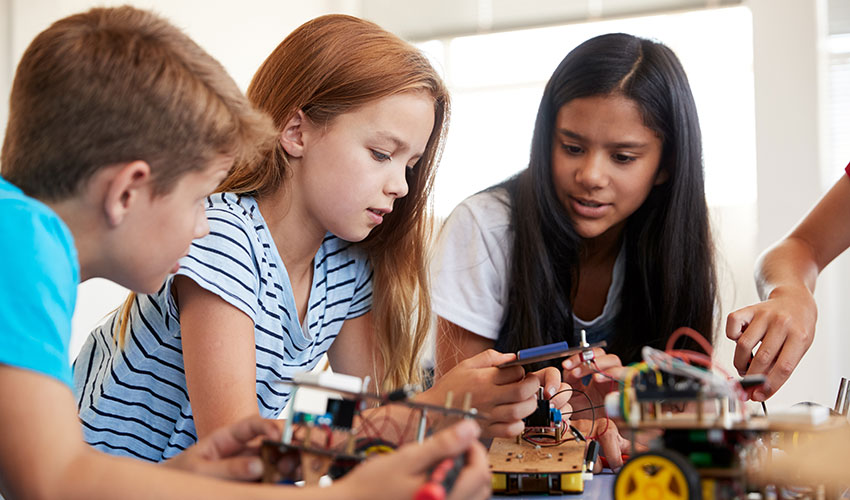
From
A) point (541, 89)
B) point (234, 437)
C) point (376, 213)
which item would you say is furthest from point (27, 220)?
point (541, 89)

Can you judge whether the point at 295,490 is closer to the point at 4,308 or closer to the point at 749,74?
the point at 4,308

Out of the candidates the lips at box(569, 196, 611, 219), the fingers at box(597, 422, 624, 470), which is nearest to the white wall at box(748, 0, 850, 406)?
the lips at box(569, 196, 611, 219)

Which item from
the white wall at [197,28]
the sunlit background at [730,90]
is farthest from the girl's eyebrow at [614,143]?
the white wall at [197,28]

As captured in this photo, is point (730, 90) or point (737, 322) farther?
point (730, 90)

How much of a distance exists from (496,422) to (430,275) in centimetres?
58

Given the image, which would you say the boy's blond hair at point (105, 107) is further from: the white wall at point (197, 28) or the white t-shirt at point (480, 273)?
the white wall at point (197, 28)

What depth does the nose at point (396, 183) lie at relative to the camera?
3.85ft

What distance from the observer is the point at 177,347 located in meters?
1.14

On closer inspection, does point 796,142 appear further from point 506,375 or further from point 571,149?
point 506,375

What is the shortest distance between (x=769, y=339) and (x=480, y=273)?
0.59 m

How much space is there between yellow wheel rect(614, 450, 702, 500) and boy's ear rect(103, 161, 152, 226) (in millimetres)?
482

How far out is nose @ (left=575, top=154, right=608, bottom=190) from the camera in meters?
1.37

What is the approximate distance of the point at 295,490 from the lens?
54 centimetres

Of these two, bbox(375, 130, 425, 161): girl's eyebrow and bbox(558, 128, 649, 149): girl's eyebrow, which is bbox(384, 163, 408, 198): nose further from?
bbox(558, 128, 649, 149): girl's eyebrow
